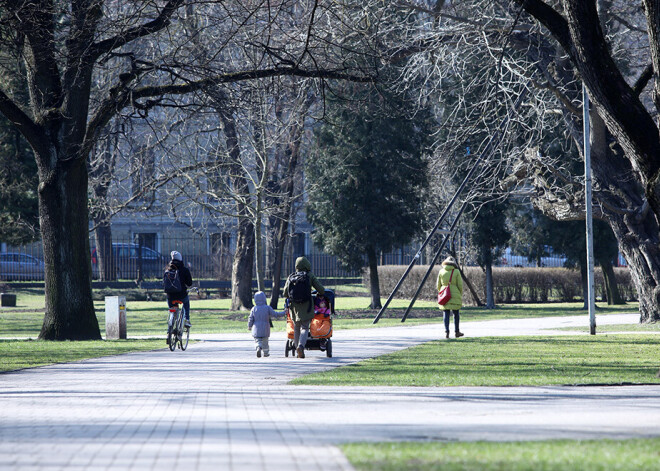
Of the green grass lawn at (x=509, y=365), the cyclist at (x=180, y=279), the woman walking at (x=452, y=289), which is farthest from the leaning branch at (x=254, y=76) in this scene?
the green grass lawn at (x=509, y=365)

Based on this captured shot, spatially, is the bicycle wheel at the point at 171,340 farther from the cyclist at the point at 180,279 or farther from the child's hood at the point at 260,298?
the child's hood at the point at 260,298

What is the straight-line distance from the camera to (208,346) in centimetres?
1759

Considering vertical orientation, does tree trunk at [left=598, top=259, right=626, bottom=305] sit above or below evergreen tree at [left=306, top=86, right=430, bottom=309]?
below

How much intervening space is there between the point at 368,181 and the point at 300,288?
19608mm

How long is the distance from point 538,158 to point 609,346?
767 centimetres

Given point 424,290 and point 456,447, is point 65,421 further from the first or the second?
point 424,290

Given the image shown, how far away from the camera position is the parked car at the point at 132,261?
45.1 metres

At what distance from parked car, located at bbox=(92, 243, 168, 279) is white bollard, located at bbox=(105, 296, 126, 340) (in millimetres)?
25176

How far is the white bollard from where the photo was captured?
19484 millimetres

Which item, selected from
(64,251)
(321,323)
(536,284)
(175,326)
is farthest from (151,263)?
(321,323)

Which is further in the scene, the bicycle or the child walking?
the bicycle

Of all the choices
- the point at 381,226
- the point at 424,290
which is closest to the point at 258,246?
the point at 381,226

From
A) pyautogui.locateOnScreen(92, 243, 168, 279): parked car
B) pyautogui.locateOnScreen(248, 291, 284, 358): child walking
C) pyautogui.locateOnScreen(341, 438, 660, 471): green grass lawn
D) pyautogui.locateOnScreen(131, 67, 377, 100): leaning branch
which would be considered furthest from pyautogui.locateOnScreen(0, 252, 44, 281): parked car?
pyautogui.locateOnScreen(341, 438, 660, 471): green grass lawn

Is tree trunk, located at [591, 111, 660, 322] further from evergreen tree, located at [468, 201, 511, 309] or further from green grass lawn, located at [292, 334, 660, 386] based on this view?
evergreen tree, located at [468, 201, 511, 309]
